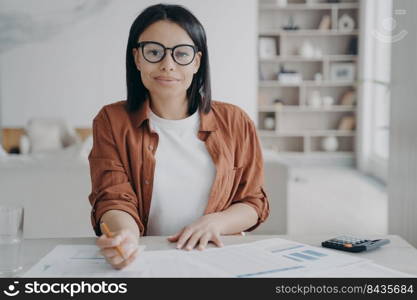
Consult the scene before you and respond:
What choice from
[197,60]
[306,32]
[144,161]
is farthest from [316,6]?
[144,161]

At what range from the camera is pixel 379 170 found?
5.38 metres

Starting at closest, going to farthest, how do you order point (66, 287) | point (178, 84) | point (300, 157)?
point (66, 287) → point (178, 84) → point (300, 157)

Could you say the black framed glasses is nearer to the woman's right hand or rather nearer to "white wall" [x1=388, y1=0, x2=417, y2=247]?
the woman's right hand

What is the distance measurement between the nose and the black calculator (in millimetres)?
470

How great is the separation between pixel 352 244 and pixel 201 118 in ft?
1.50

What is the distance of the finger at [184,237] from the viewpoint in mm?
1010

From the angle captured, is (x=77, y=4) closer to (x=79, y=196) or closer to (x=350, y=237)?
(x=79, y=196)

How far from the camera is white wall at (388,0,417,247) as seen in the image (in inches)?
85.3

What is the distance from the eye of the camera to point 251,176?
4.28ft

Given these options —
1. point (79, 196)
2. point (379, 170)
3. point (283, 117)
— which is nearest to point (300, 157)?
point (283, 117)

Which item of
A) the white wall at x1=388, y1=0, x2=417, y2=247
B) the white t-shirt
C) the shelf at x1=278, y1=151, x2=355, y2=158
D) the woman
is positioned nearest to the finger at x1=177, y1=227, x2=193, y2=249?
the woman

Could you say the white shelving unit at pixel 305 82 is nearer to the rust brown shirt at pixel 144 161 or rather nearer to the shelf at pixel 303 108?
the shelf at pixel 303 108

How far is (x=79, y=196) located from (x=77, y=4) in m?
3.60

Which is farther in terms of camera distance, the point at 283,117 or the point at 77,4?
the point at 283,117
